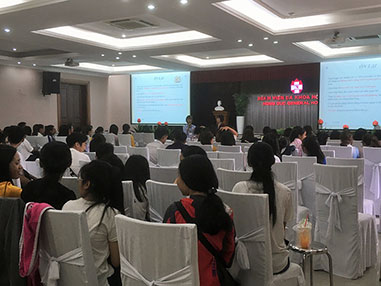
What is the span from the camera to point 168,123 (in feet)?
49.1

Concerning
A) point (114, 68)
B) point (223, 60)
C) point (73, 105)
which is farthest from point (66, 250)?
point (73, 105)

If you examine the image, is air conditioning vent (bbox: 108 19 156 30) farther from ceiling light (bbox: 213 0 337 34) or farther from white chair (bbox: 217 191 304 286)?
white chair (bbox: 217 191 304 286)

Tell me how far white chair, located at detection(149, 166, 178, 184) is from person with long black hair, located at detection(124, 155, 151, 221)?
2.91ft

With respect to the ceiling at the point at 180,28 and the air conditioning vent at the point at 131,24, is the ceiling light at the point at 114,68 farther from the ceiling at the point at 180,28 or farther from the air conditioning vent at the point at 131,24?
the air conditioning vent at the point at 131,24

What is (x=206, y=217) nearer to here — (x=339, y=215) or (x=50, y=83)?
(x=339, y=215)

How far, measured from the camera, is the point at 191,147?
11.1 ft

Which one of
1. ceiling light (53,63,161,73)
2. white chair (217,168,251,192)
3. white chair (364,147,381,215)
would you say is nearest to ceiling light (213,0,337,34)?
white chair (364,147,381,215)

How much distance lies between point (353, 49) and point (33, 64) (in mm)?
9792

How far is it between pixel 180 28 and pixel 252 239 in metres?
7.30

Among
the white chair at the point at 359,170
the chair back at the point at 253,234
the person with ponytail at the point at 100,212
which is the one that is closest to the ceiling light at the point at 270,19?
the white chair at the point at 359,170

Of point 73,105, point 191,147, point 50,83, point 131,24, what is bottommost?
point 191,147

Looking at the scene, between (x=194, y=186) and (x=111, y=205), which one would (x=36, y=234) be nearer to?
(x=111, y=205)

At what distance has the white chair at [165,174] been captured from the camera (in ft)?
12.8

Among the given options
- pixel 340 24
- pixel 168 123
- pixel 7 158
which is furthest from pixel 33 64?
pixel 7 158
